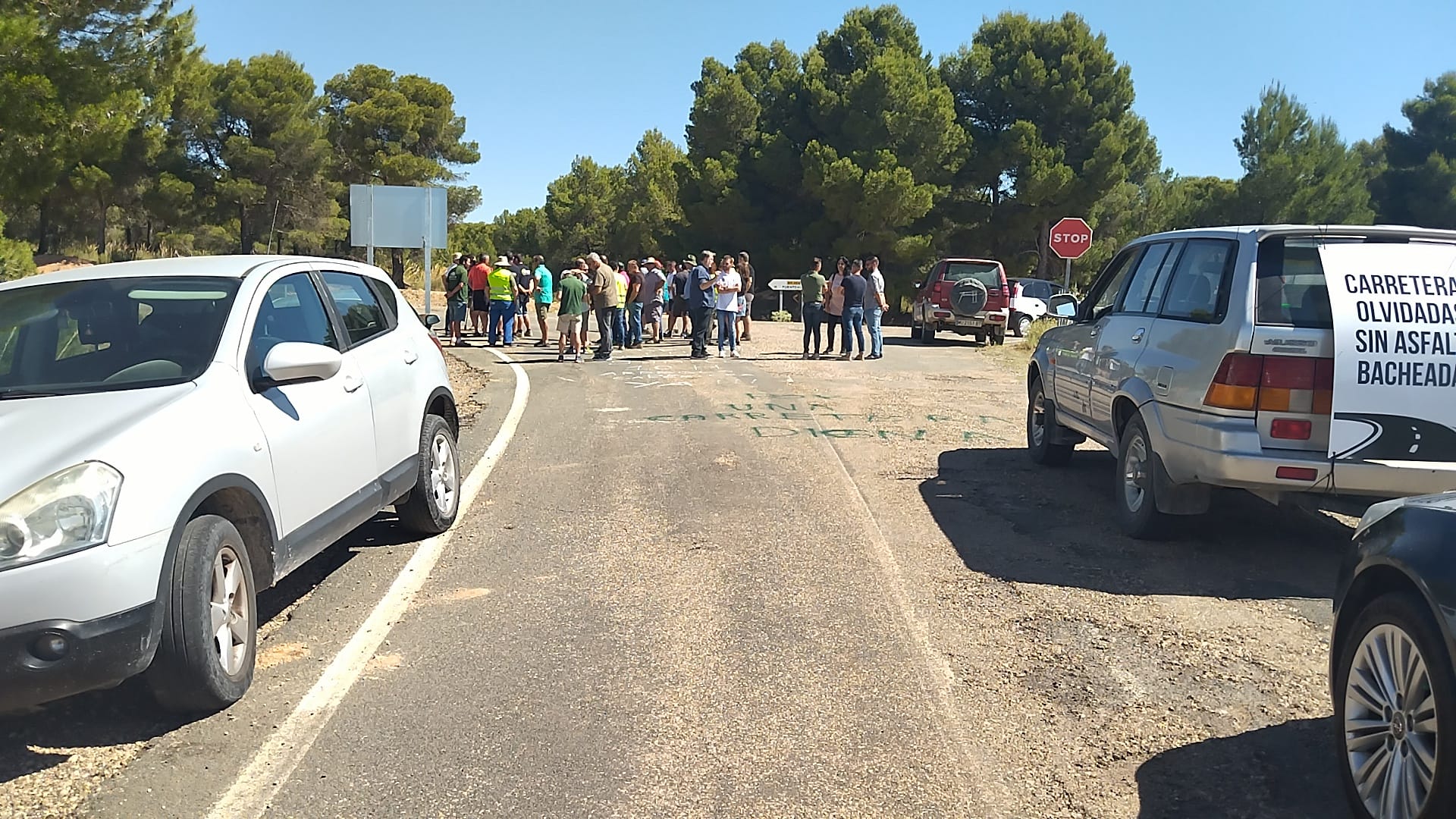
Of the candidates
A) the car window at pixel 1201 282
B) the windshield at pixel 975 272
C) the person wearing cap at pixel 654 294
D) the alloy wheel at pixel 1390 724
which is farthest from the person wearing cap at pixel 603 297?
the alloy wheel at pixel 1390 724

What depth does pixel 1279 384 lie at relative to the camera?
5629 millimetres

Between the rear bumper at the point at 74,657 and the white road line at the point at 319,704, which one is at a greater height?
Result: the rear bumper at the point at 74,657

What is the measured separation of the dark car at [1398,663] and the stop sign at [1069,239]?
18.8 m

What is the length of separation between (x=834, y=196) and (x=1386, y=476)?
34899 millimetres

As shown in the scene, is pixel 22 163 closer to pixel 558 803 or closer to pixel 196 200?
pixel 558 803

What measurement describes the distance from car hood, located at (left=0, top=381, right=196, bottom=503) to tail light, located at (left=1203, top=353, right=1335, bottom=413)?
4.79 metres

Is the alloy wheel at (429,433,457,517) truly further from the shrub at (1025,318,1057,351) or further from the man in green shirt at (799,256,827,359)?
the shrub at (1025,318,1057,351)

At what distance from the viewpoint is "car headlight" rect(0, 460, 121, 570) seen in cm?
340

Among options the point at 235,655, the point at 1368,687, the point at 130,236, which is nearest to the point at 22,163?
the point at 235,655

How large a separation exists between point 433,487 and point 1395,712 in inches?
196

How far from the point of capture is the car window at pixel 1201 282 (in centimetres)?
603

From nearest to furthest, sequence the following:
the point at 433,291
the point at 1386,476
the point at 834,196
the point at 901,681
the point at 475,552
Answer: the point at 901,681
the point at 1386,476
the point at 475,552
the point at 834,196
the point at 433,291

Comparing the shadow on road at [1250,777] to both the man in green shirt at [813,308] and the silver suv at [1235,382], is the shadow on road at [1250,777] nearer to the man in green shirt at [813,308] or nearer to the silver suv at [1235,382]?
the silver suv at [1235,382]

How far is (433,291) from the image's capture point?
48.1 meters
